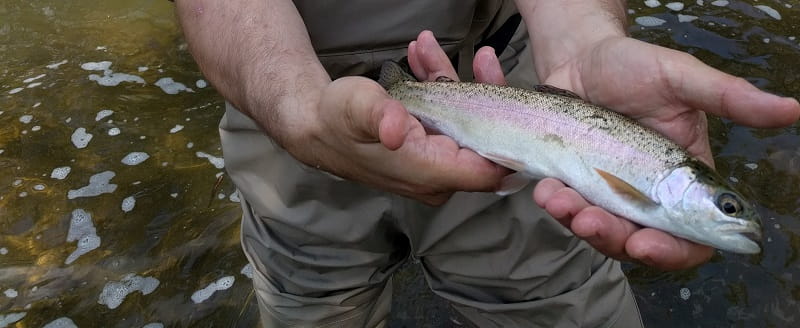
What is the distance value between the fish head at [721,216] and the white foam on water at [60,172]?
3910 mm

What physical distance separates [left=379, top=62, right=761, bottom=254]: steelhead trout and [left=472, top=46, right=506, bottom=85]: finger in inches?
4.9

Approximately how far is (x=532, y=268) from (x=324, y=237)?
0.83 m

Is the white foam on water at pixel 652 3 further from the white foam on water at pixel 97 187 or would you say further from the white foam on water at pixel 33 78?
the white foam on water at pixel 33 78

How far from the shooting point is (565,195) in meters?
1.84

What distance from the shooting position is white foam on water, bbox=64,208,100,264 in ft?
12.4

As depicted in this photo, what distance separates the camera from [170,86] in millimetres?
5371

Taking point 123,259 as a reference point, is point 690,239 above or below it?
above

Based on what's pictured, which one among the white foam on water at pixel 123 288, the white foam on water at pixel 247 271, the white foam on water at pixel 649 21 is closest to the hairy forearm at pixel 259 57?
the white foam on water at pixel 247 271

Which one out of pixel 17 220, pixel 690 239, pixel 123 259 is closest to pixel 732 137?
pixel 690 239

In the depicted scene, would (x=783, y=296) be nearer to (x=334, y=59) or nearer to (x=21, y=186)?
(x=334, y=59)

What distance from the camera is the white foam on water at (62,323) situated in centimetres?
338

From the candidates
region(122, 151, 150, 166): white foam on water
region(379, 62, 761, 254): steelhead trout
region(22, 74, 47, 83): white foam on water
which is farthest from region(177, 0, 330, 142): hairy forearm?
region(22, 74, 47, 83): white foam on water

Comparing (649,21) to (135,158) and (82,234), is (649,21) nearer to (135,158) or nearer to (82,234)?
(135,158)

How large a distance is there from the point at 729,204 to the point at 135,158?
385 cm
